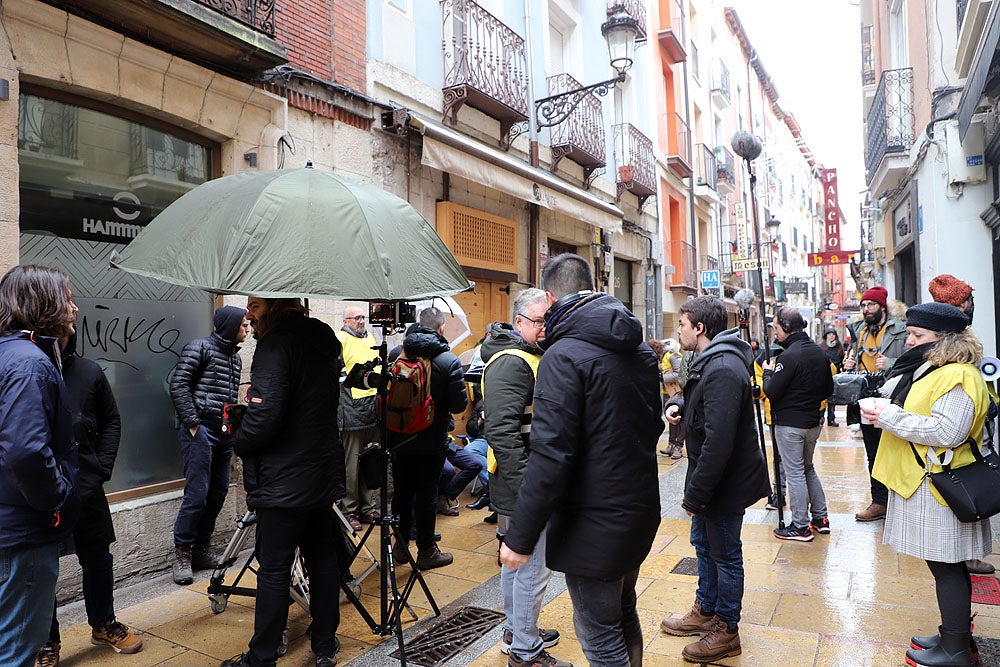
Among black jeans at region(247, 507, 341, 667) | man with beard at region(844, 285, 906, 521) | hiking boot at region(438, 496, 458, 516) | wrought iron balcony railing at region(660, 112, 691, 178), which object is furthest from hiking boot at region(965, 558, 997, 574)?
wrought iron balcony railing at region(660, 112, 691, 178)

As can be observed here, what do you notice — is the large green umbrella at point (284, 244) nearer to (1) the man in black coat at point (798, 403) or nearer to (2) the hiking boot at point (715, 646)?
(2) the hiking boot at point (715, 646)

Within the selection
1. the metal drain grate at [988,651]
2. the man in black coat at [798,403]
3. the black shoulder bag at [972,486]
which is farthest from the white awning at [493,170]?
the metal drain grate at [988,651]

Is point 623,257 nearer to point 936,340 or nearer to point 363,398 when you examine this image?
point 363,398

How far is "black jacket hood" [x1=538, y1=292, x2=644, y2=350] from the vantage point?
8.32ft

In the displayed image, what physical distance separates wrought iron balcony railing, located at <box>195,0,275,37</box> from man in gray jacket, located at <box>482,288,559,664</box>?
139 inches

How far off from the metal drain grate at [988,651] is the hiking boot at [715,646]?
1.24 meters

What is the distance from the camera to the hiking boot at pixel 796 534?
563cm

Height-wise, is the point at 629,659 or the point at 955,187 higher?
the point at 955,187

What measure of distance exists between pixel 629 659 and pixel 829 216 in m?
30.8

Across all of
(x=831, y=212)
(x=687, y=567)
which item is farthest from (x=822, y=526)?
(x=831, y=212)

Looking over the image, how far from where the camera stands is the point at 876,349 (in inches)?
267

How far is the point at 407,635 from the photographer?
3965 mm

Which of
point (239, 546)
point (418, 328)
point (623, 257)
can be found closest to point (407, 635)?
point (239, 546)

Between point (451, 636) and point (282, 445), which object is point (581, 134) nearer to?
point (451, 636)
